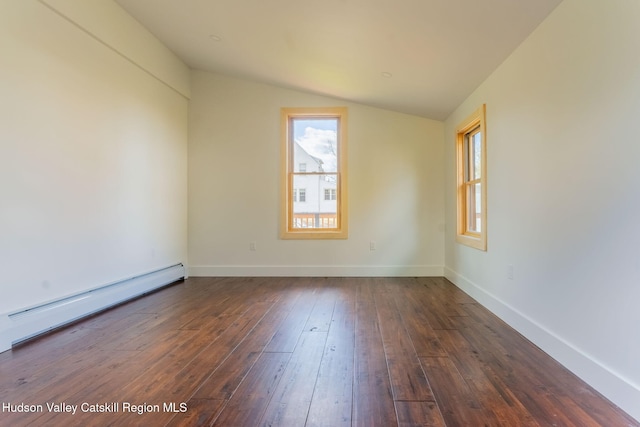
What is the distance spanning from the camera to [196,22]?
10.8 ft

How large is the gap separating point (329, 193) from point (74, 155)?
3.01m

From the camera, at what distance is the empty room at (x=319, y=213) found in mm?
1559

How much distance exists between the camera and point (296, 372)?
1.81 meters

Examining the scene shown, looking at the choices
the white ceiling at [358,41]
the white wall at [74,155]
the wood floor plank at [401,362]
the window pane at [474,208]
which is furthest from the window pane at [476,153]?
the white wall at [74,155]

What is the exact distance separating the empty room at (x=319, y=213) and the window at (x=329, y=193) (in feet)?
0.25

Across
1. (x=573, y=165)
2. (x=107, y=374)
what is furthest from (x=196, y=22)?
(x=573, y=165)

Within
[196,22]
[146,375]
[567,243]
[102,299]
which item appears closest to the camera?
[146,375]

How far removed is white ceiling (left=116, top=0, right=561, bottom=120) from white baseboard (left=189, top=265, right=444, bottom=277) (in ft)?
7.26

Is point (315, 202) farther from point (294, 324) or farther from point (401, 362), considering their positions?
point (401, 362)

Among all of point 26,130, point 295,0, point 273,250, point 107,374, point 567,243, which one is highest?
point 295,0

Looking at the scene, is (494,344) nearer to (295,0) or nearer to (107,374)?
(107,374)

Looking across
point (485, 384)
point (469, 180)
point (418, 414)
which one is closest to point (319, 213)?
point (469, 180)

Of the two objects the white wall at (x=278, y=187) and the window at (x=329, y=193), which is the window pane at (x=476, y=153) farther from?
the window at (x=329, y=193)

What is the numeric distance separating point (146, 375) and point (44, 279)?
1426 millimetres
